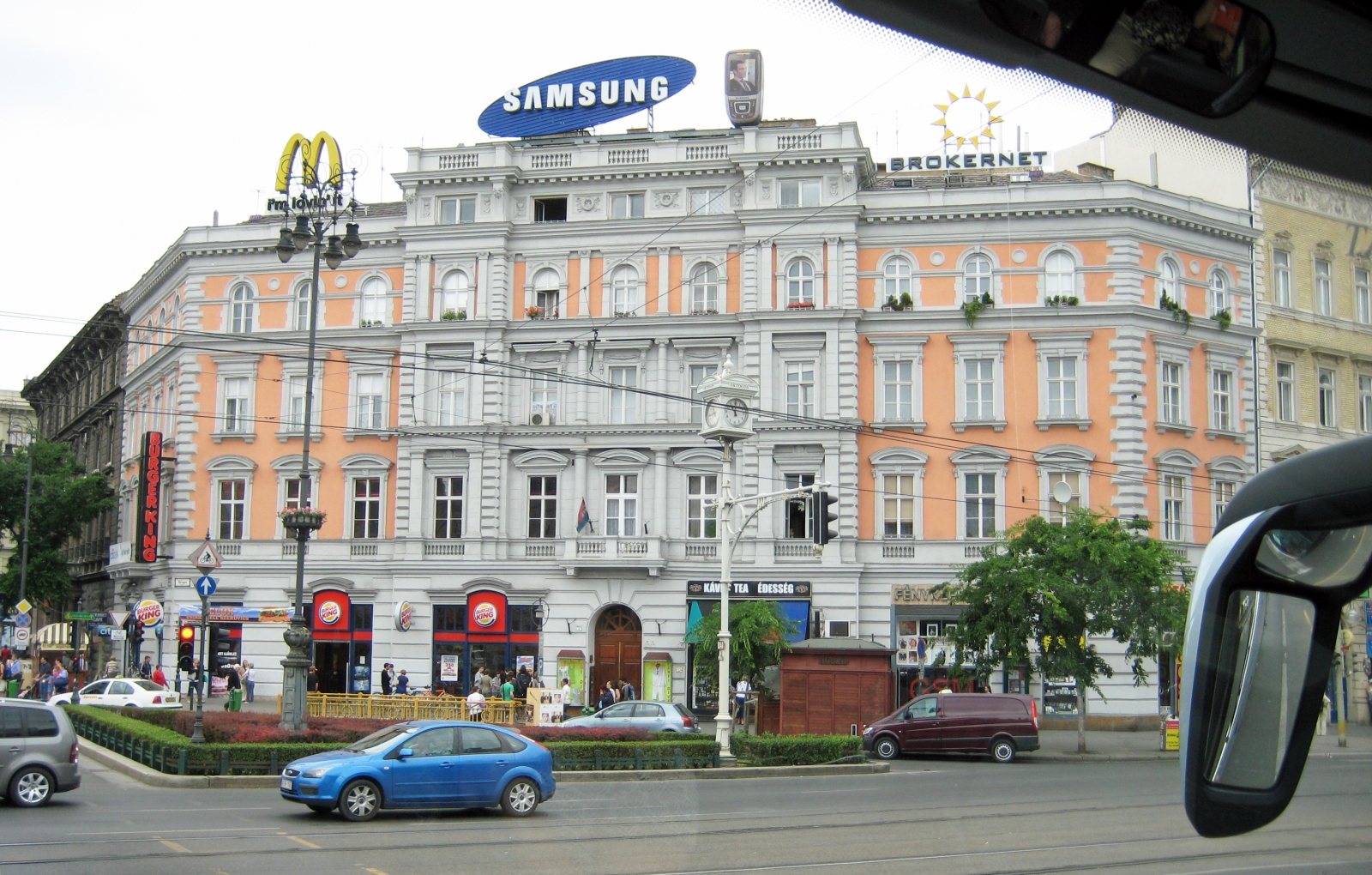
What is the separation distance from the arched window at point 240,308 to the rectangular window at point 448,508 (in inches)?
396

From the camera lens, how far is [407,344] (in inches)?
1865

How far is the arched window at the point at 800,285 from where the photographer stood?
44844mm

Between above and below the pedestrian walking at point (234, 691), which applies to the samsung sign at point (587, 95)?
above

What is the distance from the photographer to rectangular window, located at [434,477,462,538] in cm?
4666

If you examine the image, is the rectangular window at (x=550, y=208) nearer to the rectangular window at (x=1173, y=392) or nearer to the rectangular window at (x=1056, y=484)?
the rectangular window at (x=1056, y=484)

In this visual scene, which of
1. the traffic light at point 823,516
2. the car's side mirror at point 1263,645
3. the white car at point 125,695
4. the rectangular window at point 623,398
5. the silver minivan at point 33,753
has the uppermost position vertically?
the rectangular window at point 623,398

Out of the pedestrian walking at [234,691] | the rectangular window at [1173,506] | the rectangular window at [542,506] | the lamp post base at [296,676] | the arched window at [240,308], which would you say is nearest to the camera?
the lamp post base at [296,676]

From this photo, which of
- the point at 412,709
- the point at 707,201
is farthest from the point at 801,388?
the point at 412,709

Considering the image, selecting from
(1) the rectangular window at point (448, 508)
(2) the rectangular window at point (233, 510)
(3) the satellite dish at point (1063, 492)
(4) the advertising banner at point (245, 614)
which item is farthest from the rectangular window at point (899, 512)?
(2) the rectangular window at point (233, 510)

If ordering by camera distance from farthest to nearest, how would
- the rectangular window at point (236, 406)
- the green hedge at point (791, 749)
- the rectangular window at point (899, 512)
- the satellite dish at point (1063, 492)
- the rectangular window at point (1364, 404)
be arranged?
the rectangular window at point (236, 406)
the rectangular window at point (899, 512)
the satellite dish at point (1063, 492)
the green hedge at point (791, 749)
the rectangular window at point (1364, 404)

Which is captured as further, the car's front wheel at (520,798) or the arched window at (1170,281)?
the arched window at (1170,281)

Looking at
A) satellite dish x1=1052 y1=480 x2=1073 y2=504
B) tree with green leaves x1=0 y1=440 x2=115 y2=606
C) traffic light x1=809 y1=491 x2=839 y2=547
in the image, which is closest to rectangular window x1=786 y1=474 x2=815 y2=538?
satellite dish x1=1052 y1=480 x2=1073 y2=504

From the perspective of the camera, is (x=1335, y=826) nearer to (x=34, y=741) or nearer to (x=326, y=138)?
(x=34, y=741)

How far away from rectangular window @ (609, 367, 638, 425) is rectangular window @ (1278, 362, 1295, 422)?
21584 millimetres
